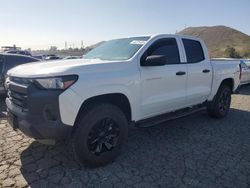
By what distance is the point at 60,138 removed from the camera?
3.34 metres

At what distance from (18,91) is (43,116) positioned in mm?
584

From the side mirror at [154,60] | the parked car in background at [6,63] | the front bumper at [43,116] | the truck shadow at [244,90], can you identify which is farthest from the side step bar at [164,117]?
the truck shadow at [244,90]

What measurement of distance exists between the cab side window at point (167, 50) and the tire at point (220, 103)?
185 centimetres

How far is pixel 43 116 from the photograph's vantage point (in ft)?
10.7

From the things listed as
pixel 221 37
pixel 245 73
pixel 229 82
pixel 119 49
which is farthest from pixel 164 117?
pixel 221 37

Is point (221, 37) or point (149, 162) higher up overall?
point (221, 37)

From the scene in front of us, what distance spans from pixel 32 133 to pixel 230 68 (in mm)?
5170

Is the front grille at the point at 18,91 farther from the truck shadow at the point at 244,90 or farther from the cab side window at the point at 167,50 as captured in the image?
the truck shadow at the point at 244,90

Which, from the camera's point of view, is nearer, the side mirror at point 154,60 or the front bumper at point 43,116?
the front bumper at point 43,116

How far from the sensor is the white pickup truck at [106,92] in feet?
10.7

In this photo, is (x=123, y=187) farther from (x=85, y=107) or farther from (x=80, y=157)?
(x=85, y=107)

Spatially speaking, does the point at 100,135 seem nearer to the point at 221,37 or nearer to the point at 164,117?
the point at 164,117

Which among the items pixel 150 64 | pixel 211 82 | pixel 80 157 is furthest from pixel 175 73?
pixel 80 157

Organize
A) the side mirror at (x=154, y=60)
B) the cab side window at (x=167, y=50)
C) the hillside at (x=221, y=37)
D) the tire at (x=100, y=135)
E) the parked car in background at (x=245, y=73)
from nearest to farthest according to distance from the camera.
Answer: the tire at (x=100, y=135) < the side mirror at (x=154, y=60) < the cab side window at (x=167, y=50) < the parked car in background at (x=245, y=73) < the hillside at (x=221, y=37)
